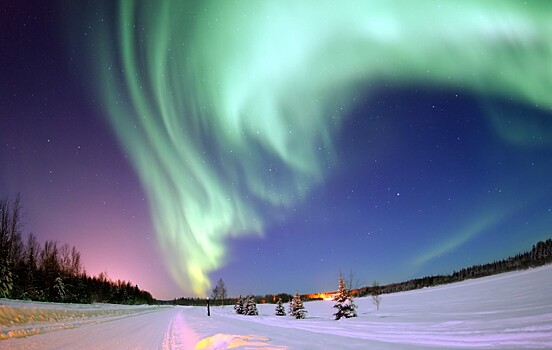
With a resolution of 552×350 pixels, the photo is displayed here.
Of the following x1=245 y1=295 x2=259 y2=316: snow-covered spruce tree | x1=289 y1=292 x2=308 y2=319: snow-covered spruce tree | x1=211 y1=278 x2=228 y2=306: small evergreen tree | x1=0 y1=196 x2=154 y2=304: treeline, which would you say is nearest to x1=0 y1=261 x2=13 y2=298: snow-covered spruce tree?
x1=0 y1=196 x2=154 y2=304: treeline

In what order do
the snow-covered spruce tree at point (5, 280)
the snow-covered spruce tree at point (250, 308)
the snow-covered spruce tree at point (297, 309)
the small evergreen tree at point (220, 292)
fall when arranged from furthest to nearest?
the small evergreen tree at point (220, 292)
the snow-covered spruce tree at point (250, 308)
the snow-covered spruce tree at point (297, 309)
the snow-covered spruce tree at point (5, 280)

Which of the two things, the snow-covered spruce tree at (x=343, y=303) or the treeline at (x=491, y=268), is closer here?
the snow-covered spruce tree at (x=343, y=303)

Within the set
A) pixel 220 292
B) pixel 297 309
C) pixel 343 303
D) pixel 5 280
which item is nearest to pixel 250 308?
pixel 297 309

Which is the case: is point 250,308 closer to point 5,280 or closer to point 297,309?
point 297,309

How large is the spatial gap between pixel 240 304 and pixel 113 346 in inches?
2001

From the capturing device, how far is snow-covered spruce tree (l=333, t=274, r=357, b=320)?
3139 cm

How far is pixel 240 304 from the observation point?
5781 cm

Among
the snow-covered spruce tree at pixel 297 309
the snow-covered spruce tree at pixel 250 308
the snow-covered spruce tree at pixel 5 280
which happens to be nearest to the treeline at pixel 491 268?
the snow-covered spruce tree at pixel 250 308

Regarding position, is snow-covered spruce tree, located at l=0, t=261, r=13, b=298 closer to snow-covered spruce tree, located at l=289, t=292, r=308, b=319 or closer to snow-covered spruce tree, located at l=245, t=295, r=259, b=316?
snow-covered spruce tree, located at l=289, t=292, r=308, b=319

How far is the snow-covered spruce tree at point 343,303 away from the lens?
31.4 meters

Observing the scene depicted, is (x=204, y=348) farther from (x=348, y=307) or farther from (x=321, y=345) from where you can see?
(x=348, y=307)

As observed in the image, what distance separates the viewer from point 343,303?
3194cm

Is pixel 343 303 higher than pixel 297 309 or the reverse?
higher

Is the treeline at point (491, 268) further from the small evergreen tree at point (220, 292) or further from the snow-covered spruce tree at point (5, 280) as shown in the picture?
the snow-covered spruce tree at point (5, 280)
